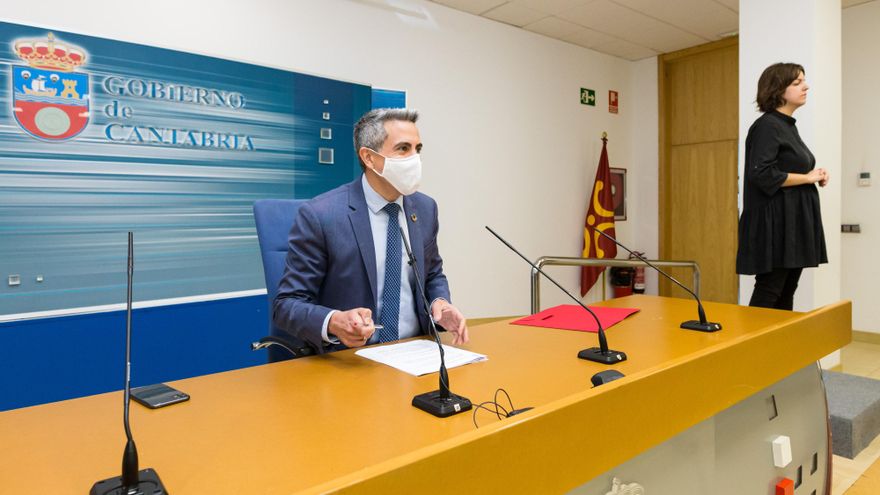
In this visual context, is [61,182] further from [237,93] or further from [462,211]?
[462,211]

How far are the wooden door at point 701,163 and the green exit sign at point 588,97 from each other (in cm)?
68

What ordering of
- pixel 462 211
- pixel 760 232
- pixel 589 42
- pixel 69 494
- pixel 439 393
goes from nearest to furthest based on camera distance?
pixel 69 494
pixel 439 393
pixel 760 232
pixel 462 211
pixel 589 42

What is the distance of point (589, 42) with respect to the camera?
4.84 m

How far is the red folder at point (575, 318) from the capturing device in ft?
5.19

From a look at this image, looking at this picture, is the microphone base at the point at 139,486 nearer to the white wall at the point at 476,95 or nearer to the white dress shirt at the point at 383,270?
the white dress shirt at the point at 383,270

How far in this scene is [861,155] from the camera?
408 centimetres

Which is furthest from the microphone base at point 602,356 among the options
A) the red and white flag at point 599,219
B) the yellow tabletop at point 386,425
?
the red and white flag at point 599,219

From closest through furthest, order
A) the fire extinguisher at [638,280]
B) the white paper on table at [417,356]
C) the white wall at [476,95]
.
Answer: the white paper on table at [417,356]
the white wall at [476,95]
the fire extinguisher at [638,280]

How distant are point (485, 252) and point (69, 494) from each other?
3.74m

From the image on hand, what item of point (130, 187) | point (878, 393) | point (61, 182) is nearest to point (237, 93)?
point (130, 187)

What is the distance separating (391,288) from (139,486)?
0.99 metres

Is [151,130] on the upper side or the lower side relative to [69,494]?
upper

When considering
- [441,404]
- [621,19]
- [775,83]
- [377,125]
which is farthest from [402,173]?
[621,19]

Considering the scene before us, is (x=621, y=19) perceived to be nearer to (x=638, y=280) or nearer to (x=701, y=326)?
(x=638, y=280)
